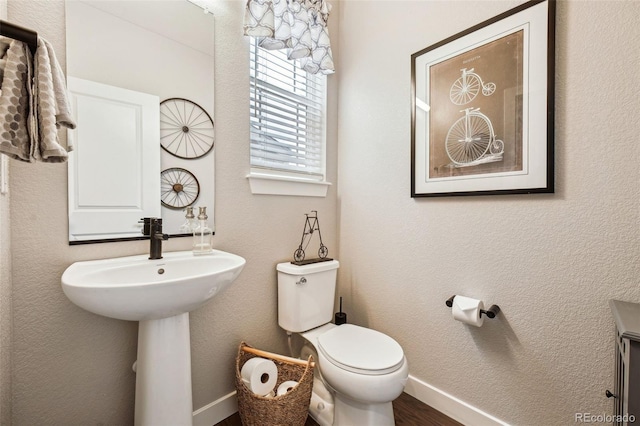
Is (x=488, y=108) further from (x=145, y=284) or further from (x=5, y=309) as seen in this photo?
(x=5, y=309)

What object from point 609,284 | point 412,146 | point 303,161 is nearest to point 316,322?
point 303,161

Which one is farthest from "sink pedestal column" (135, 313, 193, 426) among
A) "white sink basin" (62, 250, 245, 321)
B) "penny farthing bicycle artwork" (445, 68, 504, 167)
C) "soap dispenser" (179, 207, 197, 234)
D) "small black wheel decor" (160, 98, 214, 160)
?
"penny farthing bicycle artwork" (445, 68, 504, 167)

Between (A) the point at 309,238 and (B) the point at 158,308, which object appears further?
(A) the point at 309,238

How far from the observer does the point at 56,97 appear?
2.29 ft

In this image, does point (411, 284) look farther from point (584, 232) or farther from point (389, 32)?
point (389, 32)

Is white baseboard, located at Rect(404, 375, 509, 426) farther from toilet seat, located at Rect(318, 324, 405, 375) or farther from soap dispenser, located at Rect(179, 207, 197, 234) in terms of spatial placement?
soap dispenser, located at Rect(179, 207, 197, 234)

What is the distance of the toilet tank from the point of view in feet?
5.04

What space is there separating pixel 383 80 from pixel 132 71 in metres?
1.30

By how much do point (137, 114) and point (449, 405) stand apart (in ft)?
6.65

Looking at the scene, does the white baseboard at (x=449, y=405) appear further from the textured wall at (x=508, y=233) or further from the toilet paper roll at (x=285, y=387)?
the toilet paper roll at (x=285, y=387)

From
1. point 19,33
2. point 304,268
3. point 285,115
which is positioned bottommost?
point 304,268

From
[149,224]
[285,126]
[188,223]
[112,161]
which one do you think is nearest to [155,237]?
[149,224]

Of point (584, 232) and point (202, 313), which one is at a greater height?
point (584, 232)

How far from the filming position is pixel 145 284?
81cm
